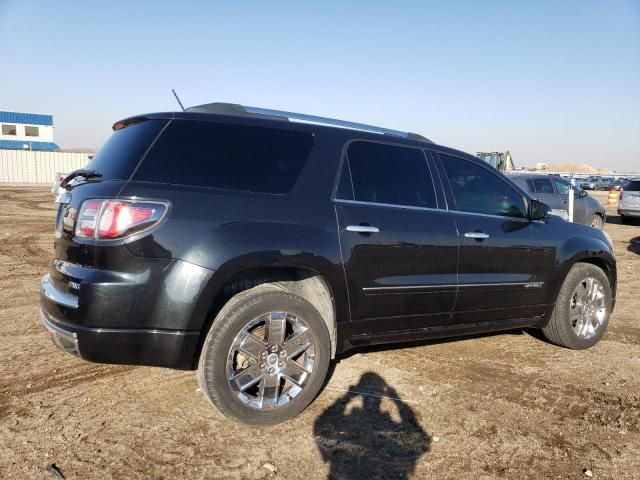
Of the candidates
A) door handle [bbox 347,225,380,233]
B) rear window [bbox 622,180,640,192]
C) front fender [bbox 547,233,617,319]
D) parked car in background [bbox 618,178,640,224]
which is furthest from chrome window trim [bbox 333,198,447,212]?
rear window [bbox 622,180,640,192]

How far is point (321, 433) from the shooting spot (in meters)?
2.99

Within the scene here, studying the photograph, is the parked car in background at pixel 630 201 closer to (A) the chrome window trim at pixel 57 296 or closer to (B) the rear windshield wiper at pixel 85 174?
(B) the rear windshield wiper at pixel 85 174

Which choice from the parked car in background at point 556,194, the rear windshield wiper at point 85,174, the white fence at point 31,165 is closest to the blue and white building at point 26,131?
the white fence at point 31,165

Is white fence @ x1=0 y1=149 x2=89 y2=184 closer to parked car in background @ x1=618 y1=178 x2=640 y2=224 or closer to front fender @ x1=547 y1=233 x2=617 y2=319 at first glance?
parked car in background @ x1=618 y1=178 x2=640 y2=224

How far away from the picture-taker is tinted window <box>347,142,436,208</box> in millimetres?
3498

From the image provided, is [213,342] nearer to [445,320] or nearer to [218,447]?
[218,447]

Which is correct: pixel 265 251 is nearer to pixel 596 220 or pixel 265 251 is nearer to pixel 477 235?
pixel 477 235

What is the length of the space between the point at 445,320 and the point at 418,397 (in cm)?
64

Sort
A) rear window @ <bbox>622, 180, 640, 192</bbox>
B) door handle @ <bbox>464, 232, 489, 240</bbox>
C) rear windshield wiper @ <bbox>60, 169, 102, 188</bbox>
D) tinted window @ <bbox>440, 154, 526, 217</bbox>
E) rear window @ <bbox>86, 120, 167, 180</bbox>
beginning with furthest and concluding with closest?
rear window @ <bbox>622, 180, 640, 192</bbox>
tinted window @ <bbox>440, 154, 526, 217</bbox>
door handle @ <bbox>464, 232, 489, 240</bbox>
rear windshield wiper @ <bbox>60, 169, 102, 188</bbox>
rear window @ <bbox>86, 120, 167, 180</bbox>

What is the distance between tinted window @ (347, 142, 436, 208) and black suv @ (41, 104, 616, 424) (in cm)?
1

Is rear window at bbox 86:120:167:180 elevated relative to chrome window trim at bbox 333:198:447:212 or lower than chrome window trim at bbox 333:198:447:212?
elevated

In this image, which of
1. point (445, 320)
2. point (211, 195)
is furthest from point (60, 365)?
point (445, 320)

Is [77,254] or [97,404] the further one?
[97,404]

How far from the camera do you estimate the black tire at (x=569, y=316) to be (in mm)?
4562
